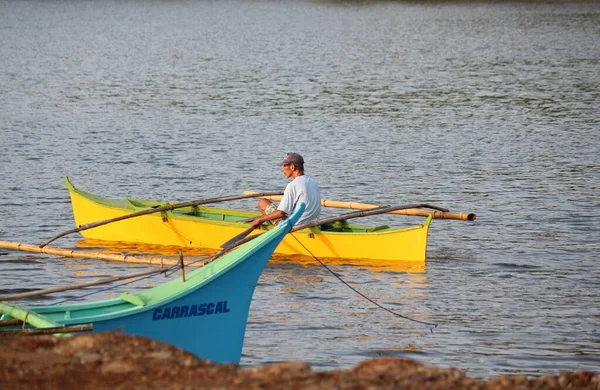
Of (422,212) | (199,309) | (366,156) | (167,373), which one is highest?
(167,373)

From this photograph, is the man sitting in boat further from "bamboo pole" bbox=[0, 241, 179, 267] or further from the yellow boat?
"bamboo pole" bbox=[0, 241, 179, 267]

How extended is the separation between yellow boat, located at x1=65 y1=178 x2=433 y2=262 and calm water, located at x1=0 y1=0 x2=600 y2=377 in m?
0.30

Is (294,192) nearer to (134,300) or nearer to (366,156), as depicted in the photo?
(134,300)

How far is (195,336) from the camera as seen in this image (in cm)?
1270

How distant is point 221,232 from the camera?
66.2ft

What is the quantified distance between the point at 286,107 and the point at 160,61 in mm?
19068

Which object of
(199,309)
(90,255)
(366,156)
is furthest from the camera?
(366,156)

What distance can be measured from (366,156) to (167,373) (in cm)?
2291

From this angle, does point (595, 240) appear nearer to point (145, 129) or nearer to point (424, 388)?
point (424, 388)

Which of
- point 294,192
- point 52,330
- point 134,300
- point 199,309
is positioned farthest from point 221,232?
point 52,330

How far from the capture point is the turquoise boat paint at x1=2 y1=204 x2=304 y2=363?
40.3 feet

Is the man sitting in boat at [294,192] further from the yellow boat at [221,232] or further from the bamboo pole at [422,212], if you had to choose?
the bamboo pole at [422,212]

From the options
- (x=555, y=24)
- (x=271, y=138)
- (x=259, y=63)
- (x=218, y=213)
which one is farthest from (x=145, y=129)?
(x=555, y=24)

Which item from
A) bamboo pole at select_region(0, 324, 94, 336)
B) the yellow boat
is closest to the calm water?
the yellow boat
